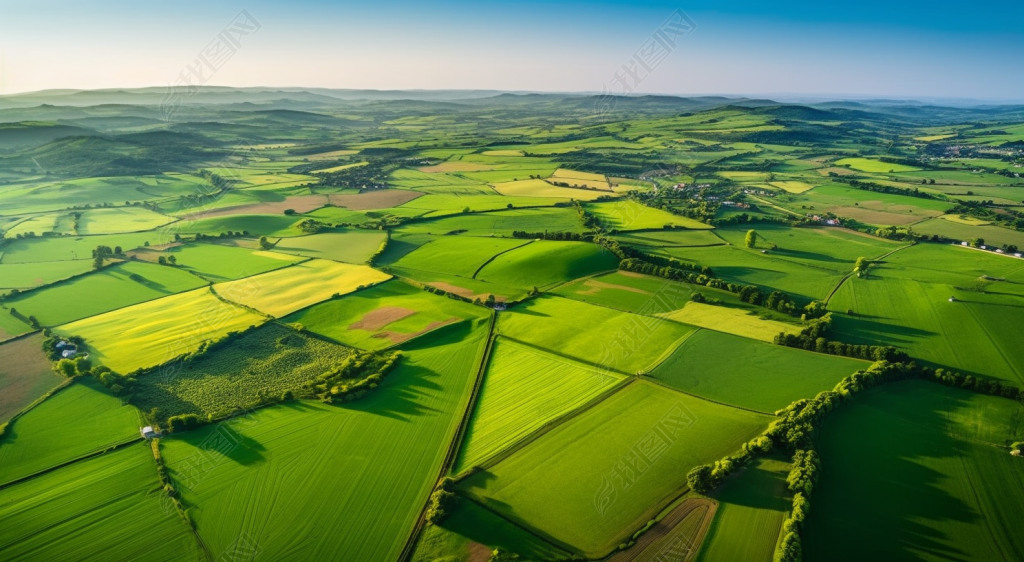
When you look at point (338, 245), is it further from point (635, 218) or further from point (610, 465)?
point (610, 465)

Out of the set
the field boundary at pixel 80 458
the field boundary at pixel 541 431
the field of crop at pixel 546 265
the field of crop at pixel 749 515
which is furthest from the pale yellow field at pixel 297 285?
the field of crop at pixel 749 515

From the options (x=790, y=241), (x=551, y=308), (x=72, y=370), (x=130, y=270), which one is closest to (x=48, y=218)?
(x=130, y=270)

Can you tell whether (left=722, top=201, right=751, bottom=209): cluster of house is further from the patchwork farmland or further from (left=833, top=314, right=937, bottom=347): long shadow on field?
(left=833, top=314, right=937, bottom=347): long shadow on field

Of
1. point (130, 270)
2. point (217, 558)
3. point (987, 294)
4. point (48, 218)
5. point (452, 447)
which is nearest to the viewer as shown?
point (217, 558)

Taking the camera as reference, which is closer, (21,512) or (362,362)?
(21,512)

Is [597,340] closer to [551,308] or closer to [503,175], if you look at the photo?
[551,308]

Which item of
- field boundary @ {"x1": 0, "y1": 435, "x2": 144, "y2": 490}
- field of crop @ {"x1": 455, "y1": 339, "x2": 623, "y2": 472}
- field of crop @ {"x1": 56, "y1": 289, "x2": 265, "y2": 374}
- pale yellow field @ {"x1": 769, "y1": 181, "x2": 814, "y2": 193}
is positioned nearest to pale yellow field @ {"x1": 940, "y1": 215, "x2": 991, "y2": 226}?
pale yellow field @ {"x1": 769, "y1": 181, "x2": 814, "y2": 193}

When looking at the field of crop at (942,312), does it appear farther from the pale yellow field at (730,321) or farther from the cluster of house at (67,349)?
the cluster of house at (67,349)
